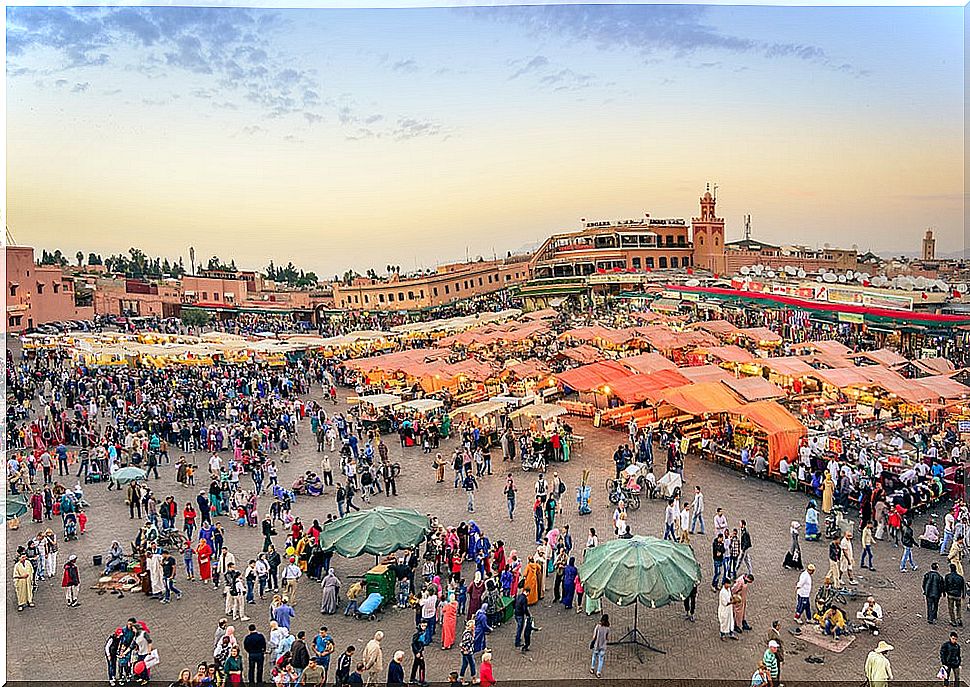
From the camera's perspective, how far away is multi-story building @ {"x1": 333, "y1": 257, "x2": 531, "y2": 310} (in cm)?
2800

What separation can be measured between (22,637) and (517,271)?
26.5 meters

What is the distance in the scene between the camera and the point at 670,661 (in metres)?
5.52

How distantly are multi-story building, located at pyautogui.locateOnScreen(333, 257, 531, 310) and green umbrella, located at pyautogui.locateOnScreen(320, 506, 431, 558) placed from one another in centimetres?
2076

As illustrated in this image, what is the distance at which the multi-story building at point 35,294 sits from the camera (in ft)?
64.4

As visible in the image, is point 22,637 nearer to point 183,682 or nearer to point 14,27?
point 183,682

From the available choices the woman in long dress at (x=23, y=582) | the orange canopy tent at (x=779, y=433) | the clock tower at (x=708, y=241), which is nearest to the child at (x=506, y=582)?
the woman in long dress at (x=23, y=582)

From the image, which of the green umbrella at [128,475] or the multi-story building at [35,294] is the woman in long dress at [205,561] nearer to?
the green umbrella at [128,475]

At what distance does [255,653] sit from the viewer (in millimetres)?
5352

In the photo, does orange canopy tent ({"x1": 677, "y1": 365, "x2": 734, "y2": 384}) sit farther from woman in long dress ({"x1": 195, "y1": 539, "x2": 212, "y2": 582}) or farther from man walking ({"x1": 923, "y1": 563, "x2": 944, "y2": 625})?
woman in long dress ({"x1": 195, "y1": 539, "x2": 212, "y2": 582})

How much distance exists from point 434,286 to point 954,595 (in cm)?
2450

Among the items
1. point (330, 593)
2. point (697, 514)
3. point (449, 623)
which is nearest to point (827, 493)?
point (697, 514)

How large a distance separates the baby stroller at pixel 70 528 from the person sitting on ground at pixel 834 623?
7.39 metres

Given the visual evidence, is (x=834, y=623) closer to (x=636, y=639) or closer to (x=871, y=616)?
(x=871, y=616)

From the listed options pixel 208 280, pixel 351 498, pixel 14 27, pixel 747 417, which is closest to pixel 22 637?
pixel 351 498
